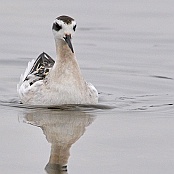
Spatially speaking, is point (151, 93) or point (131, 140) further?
point (151, 93)

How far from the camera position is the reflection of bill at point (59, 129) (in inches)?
462

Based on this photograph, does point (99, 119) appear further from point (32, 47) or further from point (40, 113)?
point (32, 47)

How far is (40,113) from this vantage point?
14.7 m

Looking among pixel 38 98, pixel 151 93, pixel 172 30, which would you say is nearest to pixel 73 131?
pixel 38 98

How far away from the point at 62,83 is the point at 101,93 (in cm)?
144

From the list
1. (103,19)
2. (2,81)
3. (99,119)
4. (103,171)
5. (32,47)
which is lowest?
(103,171)

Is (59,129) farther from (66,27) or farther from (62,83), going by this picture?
(66,27)

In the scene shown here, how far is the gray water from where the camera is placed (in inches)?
468

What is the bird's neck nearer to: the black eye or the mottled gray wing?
the black eye

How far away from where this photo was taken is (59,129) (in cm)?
1362

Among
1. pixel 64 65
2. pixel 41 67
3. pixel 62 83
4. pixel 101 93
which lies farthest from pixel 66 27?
pixel 101 93

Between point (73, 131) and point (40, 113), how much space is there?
4.22 feet

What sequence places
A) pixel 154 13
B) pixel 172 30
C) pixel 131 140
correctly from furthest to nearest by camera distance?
pixel 154 13 → pixel 172 30 → pixel 131 140

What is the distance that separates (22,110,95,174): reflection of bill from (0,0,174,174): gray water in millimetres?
14
